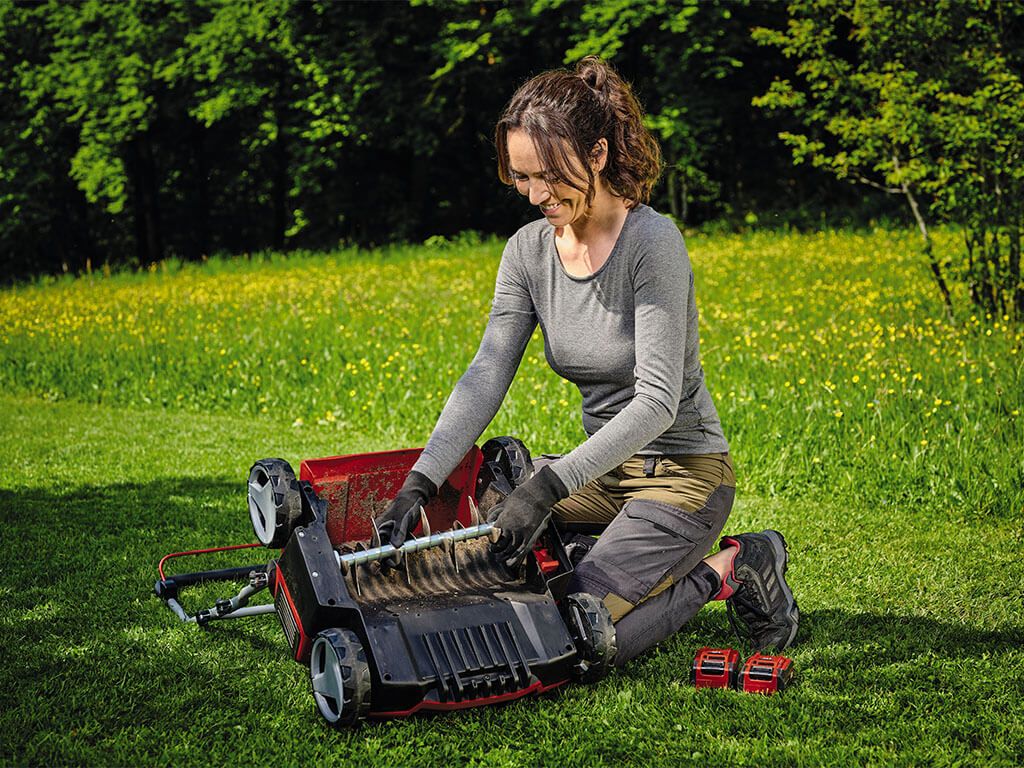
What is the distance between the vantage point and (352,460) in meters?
3.51

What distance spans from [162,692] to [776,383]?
14.1 ft

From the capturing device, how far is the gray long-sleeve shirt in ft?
10.6

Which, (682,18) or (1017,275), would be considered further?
(682,18)

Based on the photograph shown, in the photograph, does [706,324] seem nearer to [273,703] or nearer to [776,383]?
[776,383]

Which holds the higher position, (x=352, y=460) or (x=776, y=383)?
(x=352, y=460)

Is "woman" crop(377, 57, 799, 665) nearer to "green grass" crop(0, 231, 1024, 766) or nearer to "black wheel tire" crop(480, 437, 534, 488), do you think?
"black wheel tire" crop(480, 437, 534, 488)

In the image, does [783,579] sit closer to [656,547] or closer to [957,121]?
[656,547]

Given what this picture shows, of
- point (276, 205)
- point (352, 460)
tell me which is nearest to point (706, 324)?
point (352, 460)

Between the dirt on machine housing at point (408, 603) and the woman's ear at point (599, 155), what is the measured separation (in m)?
0.86

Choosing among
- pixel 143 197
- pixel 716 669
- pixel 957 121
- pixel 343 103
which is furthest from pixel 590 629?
pixel 143 197

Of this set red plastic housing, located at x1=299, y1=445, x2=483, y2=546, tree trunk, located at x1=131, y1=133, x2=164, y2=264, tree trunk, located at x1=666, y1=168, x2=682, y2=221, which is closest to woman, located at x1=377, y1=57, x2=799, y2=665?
red plastic housing, located at x1=299, y1=445, x2=483, y2=546

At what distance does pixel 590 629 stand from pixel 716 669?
487 mm

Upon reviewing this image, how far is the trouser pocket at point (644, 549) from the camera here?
332 cm

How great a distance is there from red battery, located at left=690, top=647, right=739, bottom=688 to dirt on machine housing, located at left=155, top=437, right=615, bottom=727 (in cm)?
36
